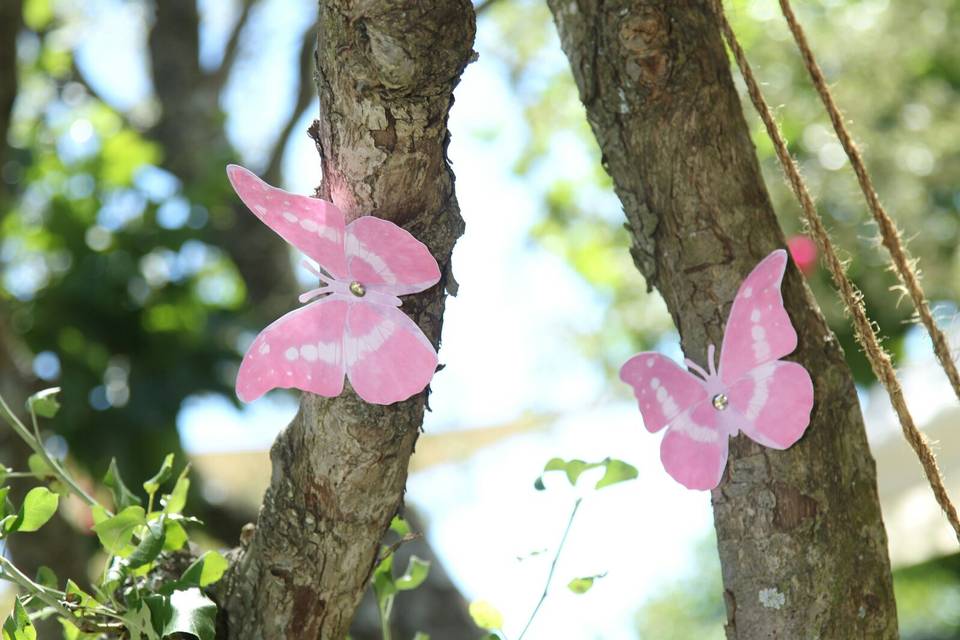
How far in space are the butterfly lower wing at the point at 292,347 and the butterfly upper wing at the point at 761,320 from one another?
202 mm

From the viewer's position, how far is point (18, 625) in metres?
0.49

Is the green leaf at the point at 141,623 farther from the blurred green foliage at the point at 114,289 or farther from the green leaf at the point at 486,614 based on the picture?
the blurred green foliage at the point at 114,289

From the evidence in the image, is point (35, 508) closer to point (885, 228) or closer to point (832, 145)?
point (885, 228)

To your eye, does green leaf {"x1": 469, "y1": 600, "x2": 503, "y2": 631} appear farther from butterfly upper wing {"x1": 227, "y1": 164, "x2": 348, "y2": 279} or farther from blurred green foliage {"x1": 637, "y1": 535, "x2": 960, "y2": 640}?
blurred green foliage {"x1": 637, "y1": 535, "x2": 960, "y2": 640}

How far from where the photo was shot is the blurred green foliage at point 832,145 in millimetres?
2074

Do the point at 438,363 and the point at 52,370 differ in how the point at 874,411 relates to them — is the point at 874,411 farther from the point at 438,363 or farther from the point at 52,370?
the point at 438,363

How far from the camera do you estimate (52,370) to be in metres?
1.70

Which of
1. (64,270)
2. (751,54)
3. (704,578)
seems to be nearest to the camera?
(64,270)

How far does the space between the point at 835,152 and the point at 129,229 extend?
1.37m

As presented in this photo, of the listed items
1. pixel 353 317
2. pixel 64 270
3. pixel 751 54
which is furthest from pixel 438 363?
pixel 751 54

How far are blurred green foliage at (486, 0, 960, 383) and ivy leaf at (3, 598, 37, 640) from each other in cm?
147

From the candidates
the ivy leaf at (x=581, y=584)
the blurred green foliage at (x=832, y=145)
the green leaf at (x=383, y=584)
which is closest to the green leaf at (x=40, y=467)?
the green leaf at (x=383, y=584)

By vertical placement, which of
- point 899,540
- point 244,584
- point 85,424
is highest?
point 899,540

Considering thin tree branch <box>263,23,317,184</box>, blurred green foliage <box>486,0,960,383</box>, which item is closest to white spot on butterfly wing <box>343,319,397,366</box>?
blurred green foliage <box>486,0,960,383</box>
